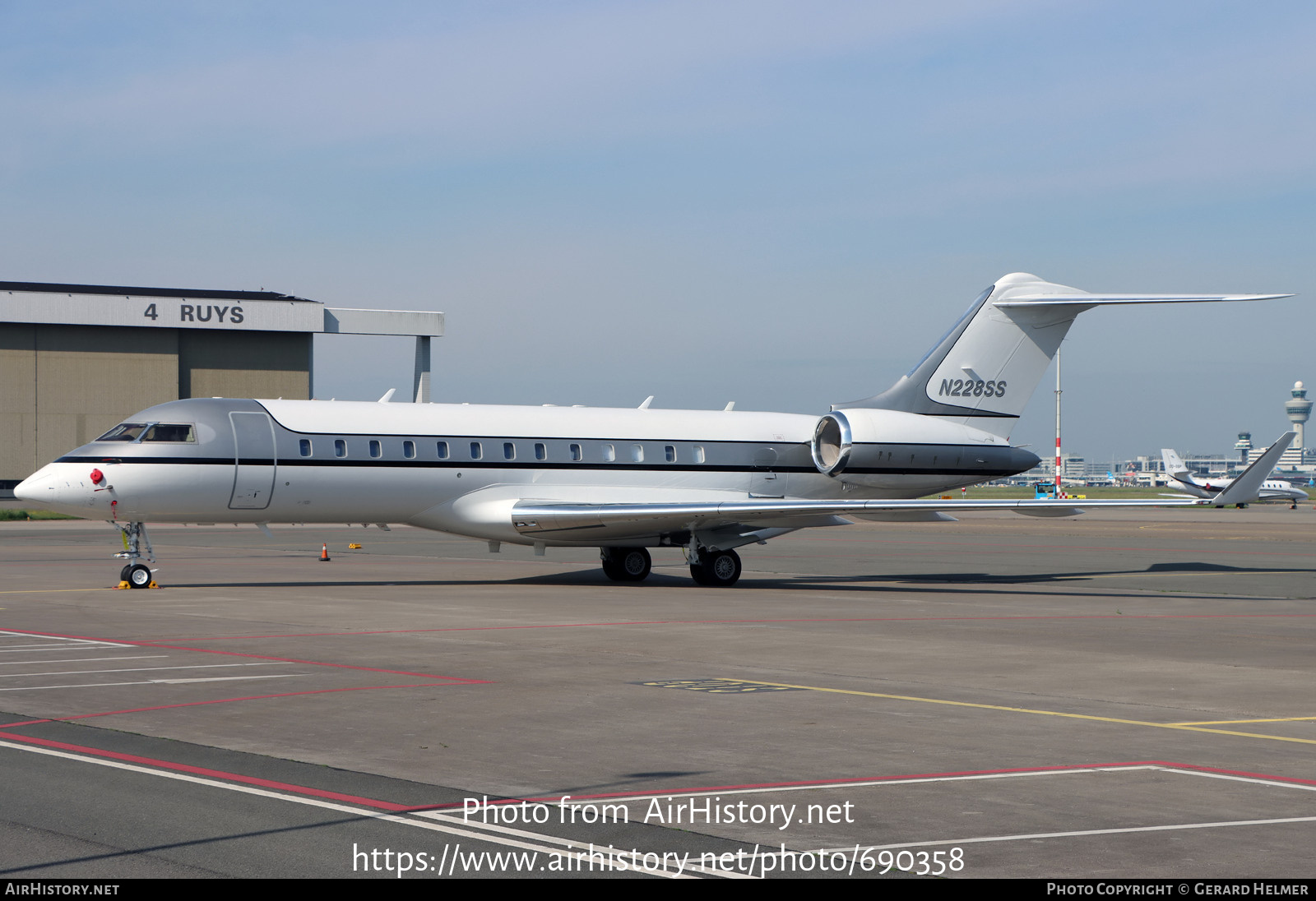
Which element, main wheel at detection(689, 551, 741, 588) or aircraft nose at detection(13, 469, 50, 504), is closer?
aircraft nose at detection(13, 469, 50, 504)

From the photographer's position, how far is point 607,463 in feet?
95.6

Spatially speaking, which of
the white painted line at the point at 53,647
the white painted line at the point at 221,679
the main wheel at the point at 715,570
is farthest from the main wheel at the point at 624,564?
the white painted line at the point at 221,679

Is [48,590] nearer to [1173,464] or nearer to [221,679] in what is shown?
[221,679]

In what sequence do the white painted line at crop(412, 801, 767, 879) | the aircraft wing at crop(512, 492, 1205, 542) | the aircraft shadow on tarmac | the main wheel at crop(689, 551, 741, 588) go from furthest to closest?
the main wheel at crop(689, 551, 741, 588) → the aircraft shadow on tarmac → the aircraft wing at crop(512, 492, 1205, 542) → the white painted line at crop(412, 801, 767, 879)

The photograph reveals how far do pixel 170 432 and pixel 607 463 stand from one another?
29.4ft

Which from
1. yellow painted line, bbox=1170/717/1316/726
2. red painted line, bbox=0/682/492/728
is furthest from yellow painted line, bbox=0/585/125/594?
yellow painted line, bbox=1170/717/1316/726

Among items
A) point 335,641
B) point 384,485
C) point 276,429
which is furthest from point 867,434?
point 335,641

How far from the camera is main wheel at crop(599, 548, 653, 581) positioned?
29922mm

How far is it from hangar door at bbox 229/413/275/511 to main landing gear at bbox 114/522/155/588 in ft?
6.06

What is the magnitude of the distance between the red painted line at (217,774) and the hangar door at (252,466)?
51.4 feet

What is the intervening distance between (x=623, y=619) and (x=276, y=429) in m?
9.45

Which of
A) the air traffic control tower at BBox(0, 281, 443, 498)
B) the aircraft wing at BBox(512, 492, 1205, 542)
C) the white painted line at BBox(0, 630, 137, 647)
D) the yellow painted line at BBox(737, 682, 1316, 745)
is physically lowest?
the yellow painted line at BBox(737, 682, 1316, 745)

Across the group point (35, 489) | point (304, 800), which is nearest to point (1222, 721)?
point (304, 800)

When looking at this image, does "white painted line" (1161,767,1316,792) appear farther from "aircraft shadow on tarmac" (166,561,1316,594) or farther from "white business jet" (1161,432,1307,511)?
"white business jet" (1161,432,1307,511)
